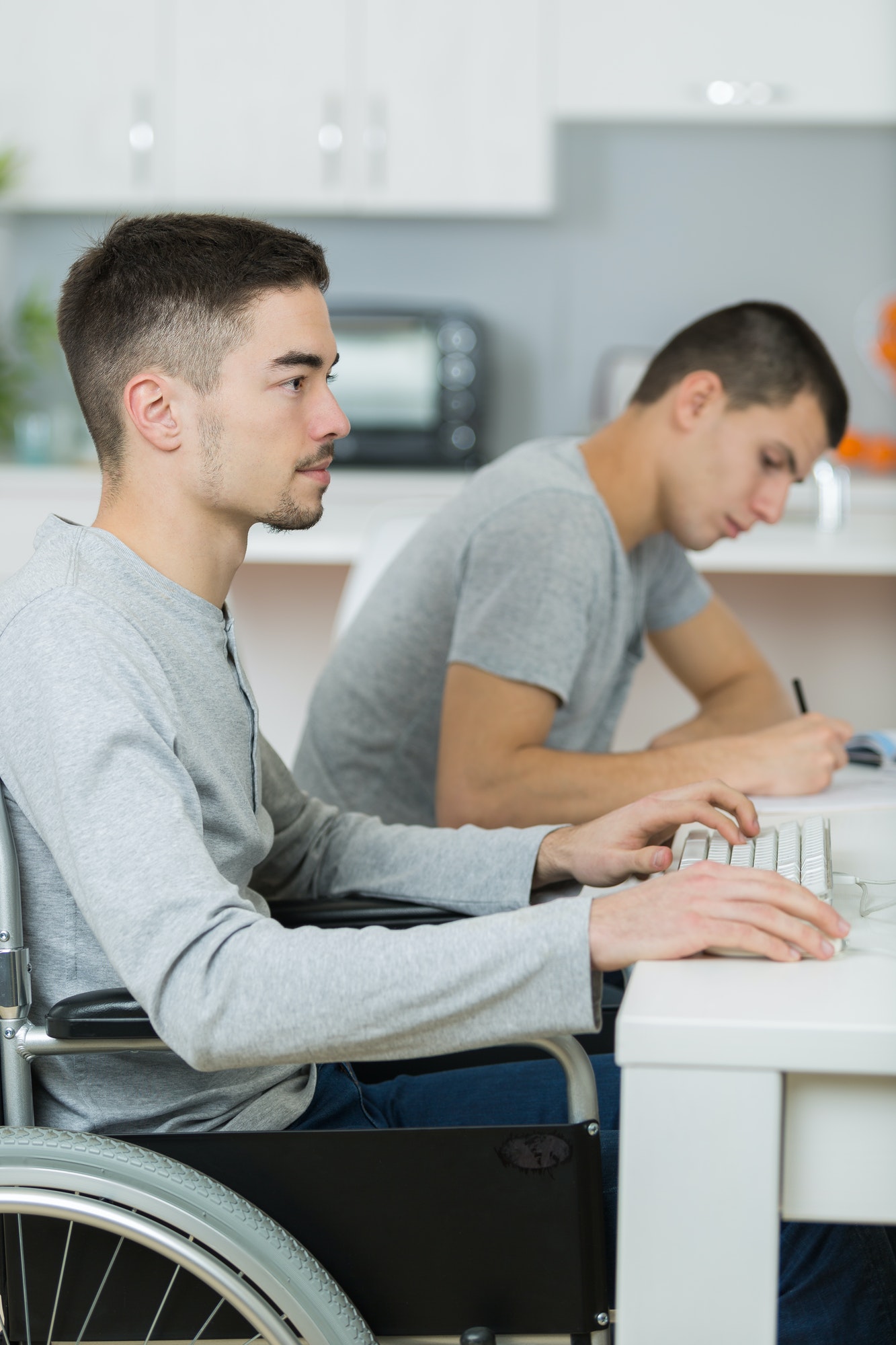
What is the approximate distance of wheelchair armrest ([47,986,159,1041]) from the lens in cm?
77

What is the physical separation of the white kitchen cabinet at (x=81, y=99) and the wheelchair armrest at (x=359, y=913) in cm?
282

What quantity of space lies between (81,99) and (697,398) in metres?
2.48

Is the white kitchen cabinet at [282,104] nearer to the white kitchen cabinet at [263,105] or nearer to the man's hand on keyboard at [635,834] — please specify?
the white kitchen cabinet at [263,105]

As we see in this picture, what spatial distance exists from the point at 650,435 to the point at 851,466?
2077mm

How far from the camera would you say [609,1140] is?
37.8 inches

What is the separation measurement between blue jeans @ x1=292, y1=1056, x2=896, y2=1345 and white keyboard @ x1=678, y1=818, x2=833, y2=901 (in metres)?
0.21

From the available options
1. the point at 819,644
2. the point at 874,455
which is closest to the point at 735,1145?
the point at 819,644

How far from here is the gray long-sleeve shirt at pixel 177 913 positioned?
732 millimetres

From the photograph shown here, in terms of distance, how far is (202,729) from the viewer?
0.91m

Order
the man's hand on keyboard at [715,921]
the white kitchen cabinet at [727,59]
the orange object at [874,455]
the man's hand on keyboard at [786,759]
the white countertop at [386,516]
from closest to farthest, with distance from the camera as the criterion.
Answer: the man's hand on keyboard at [715,921] → the man's hand on keyboard at [786,759] → the white countertop at [386,516] → the white kitchen cabinet at [727,59] → the orange object at [874,455]

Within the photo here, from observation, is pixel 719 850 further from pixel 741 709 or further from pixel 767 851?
pixel 741 709

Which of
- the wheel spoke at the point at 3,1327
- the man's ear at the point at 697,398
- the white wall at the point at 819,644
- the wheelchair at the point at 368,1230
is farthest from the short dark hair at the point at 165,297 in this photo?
the white wall at the point at 819,644

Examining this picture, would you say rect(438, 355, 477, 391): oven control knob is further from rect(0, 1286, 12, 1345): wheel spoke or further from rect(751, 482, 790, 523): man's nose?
rect(0, 1286, 12, 1345): wheel spoke

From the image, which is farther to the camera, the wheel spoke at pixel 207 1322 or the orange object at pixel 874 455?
the orange object at pixel 874 455
